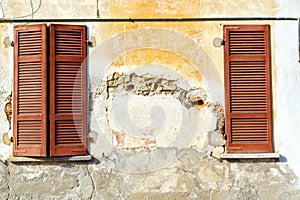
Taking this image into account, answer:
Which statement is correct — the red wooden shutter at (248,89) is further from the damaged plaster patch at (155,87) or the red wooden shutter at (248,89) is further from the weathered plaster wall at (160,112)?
the damaged plaster patch at (155,87)

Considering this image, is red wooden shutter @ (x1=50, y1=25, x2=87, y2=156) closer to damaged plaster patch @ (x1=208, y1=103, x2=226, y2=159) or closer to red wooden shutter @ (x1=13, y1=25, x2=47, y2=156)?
red wooden shutter @ (x1=13, y1=25, x2=47, y2=156)

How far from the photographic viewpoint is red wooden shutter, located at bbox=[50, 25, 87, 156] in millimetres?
6375

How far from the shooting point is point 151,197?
6465 millimetres

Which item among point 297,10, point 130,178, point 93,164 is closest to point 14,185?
point 93,164

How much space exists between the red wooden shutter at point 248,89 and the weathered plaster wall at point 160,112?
0.13m

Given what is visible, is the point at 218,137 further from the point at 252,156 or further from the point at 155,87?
the point at 155,87

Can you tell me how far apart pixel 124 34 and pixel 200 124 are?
1630 millimetres

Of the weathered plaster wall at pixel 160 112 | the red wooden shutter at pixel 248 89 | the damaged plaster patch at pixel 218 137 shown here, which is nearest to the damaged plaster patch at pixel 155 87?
the weathered plaster wall at pixel 160 112

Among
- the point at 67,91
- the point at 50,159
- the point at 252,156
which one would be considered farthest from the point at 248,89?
the point at 50,159

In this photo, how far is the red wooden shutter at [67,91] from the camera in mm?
6375

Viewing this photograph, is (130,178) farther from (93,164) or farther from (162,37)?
(162,37)

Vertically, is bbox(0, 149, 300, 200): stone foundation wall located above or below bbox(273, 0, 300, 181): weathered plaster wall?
below

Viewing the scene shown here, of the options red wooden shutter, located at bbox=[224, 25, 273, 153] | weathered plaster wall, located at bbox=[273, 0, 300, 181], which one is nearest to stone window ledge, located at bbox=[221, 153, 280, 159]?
red wooden shutter, located at bbox=[224, 25, 273, 153]

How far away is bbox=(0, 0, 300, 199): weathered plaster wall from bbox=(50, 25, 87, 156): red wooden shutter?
0.50 feet
